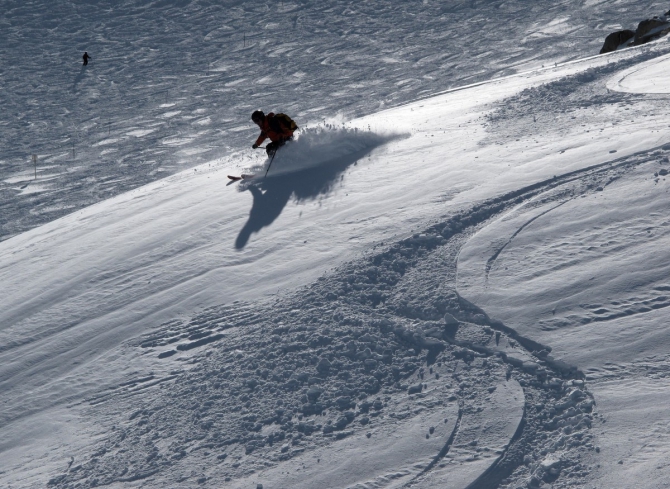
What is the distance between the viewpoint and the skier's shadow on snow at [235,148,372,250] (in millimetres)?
7795

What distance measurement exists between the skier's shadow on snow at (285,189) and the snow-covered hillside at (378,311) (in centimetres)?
4

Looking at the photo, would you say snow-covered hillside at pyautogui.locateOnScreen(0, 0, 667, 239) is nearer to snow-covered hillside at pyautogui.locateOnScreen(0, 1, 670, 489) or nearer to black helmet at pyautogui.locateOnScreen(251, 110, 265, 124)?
black helmet at pyautogui.locateOnScreen(251, 110, 265, 124)

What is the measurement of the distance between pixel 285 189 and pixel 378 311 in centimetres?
348

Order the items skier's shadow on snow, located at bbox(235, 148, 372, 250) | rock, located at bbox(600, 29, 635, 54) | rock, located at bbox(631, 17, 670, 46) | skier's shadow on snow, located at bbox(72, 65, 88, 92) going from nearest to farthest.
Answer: skier's shadow on snow, located at bbox(235, 148, 372, 250) < rock, located at bbox(631, 17, 670, 46) < rock, located at bbox(600, 29, 635, 54) < skier's shadow on snow, located at bbox(72, 65, 88, 92)

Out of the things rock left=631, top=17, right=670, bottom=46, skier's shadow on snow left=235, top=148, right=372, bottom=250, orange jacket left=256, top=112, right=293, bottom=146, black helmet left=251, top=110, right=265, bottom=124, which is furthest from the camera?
rock left=631, top=17, right=670, bottom=46

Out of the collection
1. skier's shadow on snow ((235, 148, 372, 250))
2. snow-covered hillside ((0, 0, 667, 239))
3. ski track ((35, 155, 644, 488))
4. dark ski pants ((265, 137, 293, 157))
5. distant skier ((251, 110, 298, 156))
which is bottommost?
ski track ((35, 155, 644, 488))

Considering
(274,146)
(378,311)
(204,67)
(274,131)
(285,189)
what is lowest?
(378,311)

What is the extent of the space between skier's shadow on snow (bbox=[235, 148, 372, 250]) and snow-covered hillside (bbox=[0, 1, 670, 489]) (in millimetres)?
43

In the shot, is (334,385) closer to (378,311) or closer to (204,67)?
(378,311)

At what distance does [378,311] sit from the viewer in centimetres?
568

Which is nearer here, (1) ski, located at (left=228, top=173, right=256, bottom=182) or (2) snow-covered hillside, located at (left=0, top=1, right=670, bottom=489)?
(2) snow-covered hillside, located at (left=0, top=1, right=670, bottom=489)

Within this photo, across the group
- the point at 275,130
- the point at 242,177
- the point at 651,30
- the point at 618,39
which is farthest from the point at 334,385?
the point at 618,39

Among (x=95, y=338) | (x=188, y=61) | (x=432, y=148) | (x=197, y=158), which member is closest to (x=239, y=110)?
(x=197, y=158)

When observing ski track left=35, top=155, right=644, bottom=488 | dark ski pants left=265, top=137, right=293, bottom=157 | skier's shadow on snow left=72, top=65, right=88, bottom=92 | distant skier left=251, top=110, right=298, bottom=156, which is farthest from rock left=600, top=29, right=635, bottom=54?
skier's shadow on snow left=72, top=65, right=88, bottom=92
